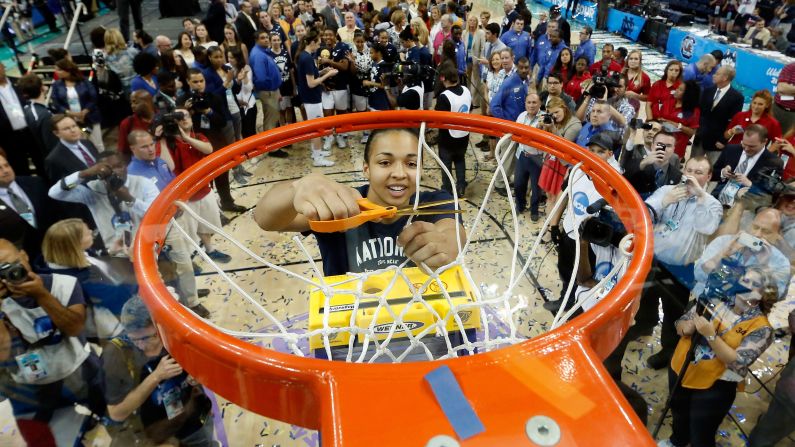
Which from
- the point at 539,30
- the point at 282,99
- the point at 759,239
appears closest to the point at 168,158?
the point at 282,99

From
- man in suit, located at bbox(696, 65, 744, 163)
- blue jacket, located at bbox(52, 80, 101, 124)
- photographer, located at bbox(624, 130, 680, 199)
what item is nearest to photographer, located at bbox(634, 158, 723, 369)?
photographer, located at bbox(624, 130, 680, 199)

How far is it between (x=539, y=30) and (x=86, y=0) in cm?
1023

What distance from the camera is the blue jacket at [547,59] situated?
664 cm

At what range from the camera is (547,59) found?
695 cm

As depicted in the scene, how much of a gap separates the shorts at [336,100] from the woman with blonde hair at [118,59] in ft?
6.76

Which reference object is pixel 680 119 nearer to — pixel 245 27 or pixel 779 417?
pixel 779 417

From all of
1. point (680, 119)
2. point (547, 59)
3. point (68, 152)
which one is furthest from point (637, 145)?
point (68, 152)

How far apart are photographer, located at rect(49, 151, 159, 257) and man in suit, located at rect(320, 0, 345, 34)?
19.7 feet

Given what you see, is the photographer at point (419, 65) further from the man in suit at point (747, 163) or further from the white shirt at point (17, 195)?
the white shirt at point (17, 195)

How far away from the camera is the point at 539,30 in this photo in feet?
25.6

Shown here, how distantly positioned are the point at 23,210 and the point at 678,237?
12.1 ft

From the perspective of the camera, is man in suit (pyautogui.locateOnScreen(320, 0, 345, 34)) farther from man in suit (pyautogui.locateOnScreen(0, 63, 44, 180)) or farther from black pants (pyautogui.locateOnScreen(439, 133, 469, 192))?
man in suit (pyautogui.locateOnScreen(0, 63, 44, 180))

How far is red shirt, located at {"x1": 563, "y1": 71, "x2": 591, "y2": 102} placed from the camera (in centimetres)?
563

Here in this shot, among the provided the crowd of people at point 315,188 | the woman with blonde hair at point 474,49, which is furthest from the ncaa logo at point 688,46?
the woman with blonde hair at point 474,49
